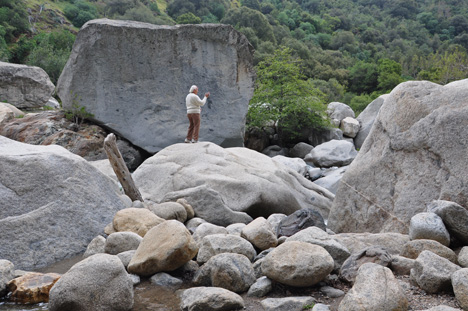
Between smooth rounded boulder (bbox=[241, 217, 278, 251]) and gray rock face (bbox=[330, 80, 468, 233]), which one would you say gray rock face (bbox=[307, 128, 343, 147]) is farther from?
smooth rounded boulder (bbox=[241, 217, 278, 251])

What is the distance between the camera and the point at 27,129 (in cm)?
1377

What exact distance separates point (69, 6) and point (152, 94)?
167 ft

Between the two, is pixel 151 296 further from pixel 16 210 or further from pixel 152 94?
pixel 152 94

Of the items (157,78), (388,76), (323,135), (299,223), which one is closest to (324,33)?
(388,76)

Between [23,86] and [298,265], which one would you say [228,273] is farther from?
[23,86]

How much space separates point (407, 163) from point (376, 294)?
3.27m

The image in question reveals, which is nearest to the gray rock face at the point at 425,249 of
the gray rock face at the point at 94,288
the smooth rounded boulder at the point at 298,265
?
the smooth rounded boulder at the point at 298,265

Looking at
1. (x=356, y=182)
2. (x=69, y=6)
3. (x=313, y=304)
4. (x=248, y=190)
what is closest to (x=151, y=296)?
(x=313, y=304)

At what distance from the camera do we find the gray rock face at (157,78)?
573 inches

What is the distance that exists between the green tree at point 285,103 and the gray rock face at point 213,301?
1583cm

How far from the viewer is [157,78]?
1559cm

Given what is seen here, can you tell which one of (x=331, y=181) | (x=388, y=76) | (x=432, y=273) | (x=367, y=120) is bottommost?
(x=331, y=181)

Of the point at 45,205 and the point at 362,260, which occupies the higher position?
the point at 362,260

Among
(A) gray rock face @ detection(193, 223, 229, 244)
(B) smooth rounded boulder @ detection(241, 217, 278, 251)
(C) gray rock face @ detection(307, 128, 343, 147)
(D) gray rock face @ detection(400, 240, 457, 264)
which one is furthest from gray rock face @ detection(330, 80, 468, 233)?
(C) gray rock face @ detection(307, 128, 343, 147)
